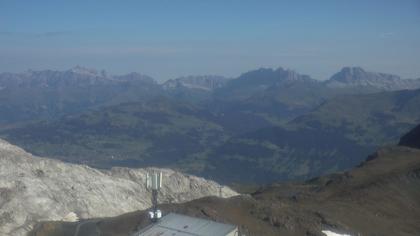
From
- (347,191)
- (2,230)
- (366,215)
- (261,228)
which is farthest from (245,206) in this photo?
(2,230)

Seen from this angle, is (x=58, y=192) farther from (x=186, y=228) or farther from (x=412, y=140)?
(x=412, y=140)

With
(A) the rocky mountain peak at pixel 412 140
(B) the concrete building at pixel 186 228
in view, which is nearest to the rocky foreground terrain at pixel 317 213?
(B) the concrete building at pixel 186 228

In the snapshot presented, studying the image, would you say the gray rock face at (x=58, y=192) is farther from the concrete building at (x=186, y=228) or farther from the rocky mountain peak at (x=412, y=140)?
the rocky mountain peak at (x=412, y=140)

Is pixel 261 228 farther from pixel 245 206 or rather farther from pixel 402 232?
pixel 402 232

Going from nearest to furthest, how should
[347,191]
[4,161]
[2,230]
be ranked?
[2,230], [347,191], [4,161]

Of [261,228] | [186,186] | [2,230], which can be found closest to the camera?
[261,228]

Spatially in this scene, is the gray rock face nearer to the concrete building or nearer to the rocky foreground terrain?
the rocky foreground terrain
